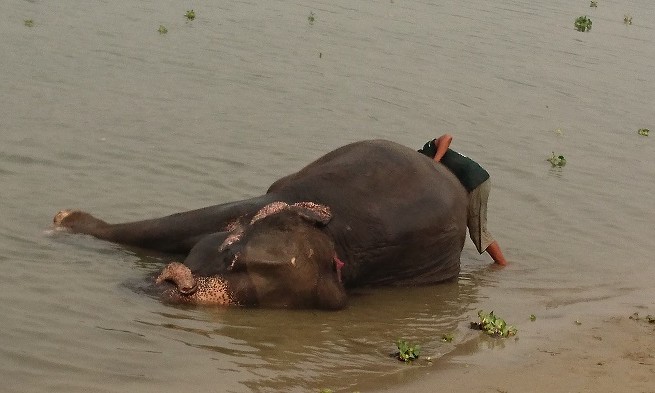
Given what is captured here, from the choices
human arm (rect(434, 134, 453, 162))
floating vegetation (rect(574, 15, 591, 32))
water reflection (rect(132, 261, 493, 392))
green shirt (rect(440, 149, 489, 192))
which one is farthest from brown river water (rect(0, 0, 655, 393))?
floating vegetation (rect(574, 15, 591, 32))

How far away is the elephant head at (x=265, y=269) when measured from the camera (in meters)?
7.92

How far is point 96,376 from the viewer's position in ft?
20.9

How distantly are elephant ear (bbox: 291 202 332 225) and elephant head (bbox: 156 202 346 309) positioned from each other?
11 mm

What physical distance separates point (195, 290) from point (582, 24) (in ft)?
64.9

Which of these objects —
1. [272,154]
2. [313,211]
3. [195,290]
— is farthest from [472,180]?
[272,154]

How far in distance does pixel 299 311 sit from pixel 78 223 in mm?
2253

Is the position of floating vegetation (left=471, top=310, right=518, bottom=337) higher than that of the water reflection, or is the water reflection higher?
floating vegetation (left=471, top=310, right=518, bottom=337)

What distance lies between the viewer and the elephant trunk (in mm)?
7852

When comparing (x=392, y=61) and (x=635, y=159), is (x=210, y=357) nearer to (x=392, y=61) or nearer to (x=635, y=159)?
(x=635, y=159)

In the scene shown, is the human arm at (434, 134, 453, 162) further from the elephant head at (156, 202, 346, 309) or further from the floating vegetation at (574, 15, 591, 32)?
the floating vegetation at (574, 15, 591, 32)

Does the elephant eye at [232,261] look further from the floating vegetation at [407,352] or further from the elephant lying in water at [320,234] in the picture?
the floating vegetation at [407,352]

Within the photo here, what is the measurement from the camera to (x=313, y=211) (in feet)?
27.9

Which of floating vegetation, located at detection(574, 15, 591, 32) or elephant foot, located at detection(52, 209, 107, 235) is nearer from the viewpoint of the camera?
elephant foot, located at detection(52, 209, 107, 235)

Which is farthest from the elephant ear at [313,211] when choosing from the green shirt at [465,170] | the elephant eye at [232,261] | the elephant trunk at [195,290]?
the green shirt at [465,170]
